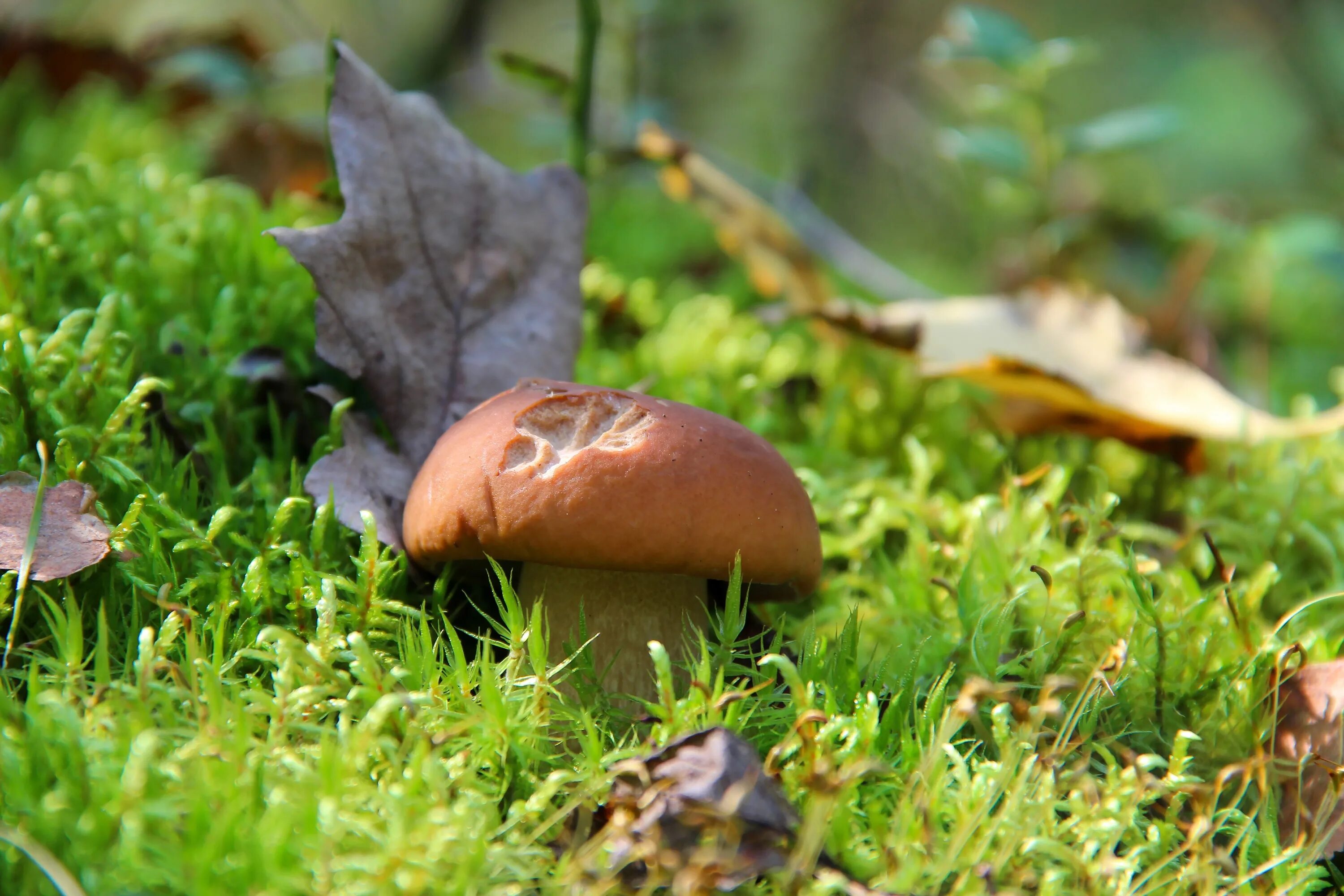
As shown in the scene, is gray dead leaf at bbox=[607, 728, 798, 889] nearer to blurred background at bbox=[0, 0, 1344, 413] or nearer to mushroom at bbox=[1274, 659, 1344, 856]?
mushroom at bbox=[1274, 659, 1344, 856]

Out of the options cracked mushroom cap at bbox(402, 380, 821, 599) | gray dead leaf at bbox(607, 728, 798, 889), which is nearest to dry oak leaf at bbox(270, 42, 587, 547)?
cracked mushroom cap at bbox(402, 380, 821, 599)

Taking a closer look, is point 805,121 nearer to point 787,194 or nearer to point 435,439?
point 787,194

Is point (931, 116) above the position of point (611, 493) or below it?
above

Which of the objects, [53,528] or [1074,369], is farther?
[1074,369]

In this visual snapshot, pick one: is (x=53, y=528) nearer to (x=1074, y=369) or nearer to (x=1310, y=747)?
(x=1310, y=747)

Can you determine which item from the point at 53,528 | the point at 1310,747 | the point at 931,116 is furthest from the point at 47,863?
the point at 931,116

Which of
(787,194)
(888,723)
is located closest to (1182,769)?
(888,723)
